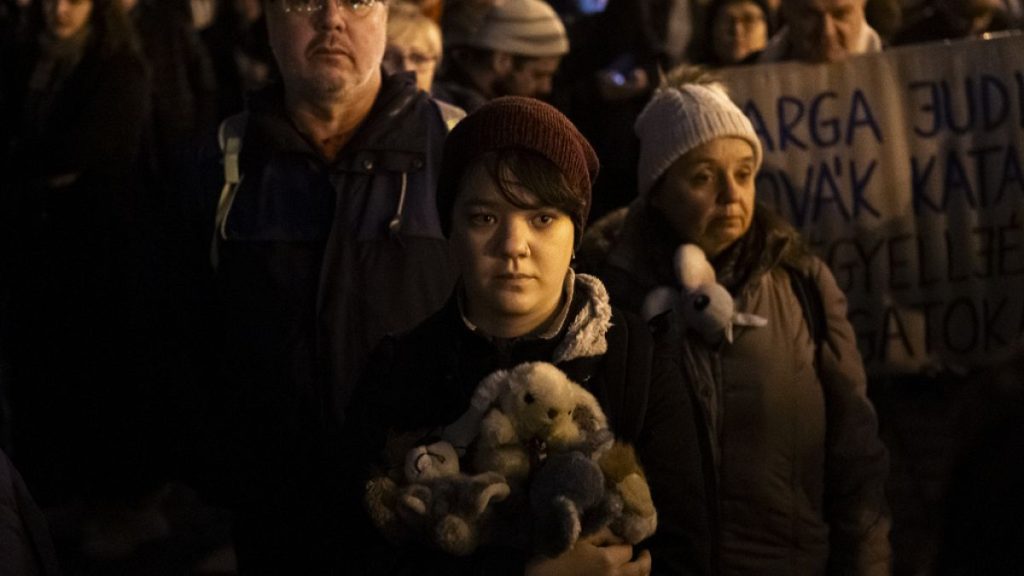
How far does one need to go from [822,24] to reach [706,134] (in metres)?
2.16

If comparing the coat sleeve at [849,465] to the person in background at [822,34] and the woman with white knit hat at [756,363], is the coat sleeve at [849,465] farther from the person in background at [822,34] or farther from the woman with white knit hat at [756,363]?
the person in background at [822,34]

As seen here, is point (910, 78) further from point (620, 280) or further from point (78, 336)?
point (78, 336)

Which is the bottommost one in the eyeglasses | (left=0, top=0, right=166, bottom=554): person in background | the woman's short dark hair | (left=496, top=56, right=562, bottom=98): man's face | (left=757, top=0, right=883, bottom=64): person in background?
(left=0, top=0, right=166, bottom=554): person in background

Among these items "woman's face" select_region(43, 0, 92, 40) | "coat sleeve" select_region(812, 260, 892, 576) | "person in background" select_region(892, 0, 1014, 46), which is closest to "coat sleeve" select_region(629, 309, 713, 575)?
"coat sleeve" select_region(812, 260, 892, 576)

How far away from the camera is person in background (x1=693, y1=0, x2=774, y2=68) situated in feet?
27.0

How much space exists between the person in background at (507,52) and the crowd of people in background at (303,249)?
0.01m

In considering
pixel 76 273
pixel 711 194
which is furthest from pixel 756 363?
pixel 76 273

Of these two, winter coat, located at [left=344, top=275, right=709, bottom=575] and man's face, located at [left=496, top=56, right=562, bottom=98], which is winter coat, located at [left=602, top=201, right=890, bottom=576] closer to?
winter coat, located at [left=344, top=275, right=709, bottom=575]

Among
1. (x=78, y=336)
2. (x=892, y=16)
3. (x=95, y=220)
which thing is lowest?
(x=78, y=336)

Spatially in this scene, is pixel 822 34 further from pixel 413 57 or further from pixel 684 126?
pixel 684 126

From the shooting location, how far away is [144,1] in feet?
30.3

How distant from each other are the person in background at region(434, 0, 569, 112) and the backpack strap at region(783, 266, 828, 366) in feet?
8.41

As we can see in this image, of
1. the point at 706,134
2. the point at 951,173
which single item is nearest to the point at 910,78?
the point at 951,173

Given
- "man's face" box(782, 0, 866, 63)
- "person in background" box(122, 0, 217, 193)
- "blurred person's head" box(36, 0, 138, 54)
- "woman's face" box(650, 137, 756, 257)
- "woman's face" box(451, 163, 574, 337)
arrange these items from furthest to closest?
1. "person in background" box(122, 0, 217, 193)
2. "blurred person's head" box(36, 0, 138, 54)
3. "man's face" box(782, 0, 866, 63)
4. "woman's face" box(650, 137, 756, 257)
5. "woman's face" box(451, 163, 574, 337)
